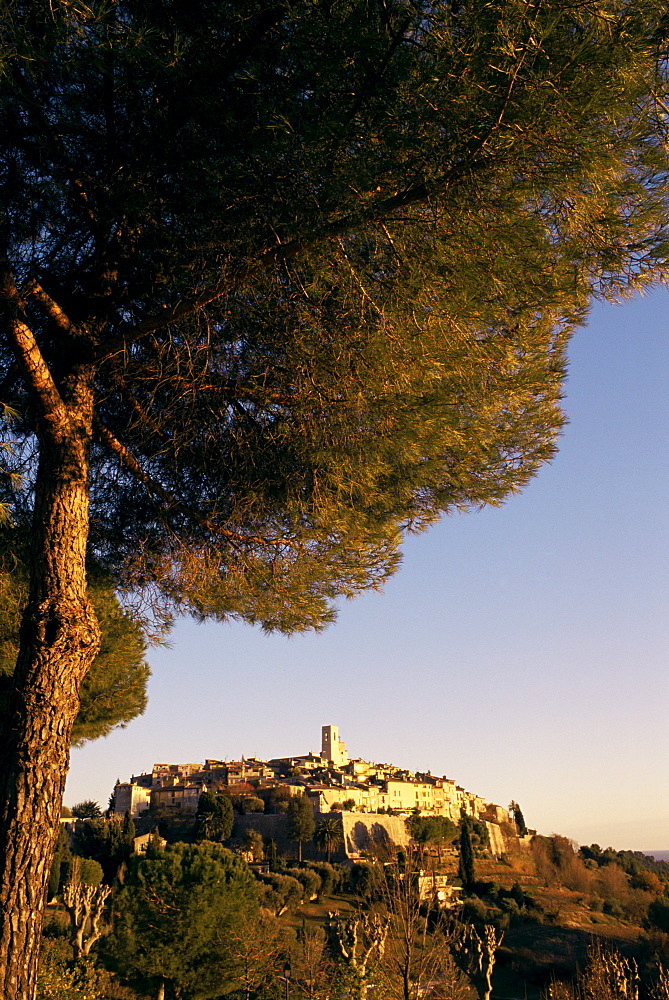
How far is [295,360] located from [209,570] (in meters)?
1.62

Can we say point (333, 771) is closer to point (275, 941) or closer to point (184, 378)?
point (275, 941)

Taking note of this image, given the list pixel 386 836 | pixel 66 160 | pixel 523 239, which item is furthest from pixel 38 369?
pixel 386 836

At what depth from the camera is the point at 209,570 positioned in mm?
5730

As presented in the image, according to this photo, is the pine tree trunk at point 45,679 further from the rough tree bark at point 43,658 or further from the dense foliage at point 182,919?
Result: the dense foliage at point 182,919

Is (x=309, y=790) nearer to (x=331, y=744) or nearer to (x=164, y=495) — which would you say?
(x=331, y=744)

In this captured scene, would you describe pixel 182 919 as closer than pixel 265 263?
→ No

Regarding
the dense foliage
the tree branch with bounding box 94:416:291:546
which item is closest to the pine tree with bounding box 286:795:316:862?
the dense foliage

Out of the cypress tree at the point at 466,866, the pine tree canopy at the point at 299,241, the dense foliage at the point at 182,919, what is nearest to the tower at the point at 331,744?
the cypress tree at the point at 466,866

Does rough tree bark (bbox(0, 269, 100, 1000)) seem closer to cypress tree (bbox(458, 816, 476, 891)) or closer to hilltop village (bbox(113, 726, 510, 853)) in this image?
cypress tree (bbox(458, 816, 476, 891))

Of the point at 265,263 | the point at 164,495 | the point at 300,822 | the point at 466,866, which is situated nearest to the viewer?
the point at 265,263

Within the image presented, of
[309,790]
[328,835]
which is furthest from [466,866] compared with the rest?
[309,790]

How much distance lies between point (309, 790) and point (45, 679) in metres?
59.5

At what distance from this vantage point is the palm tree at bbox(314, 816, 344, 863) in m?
51.6

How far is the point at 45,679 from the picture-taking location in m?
3.91
